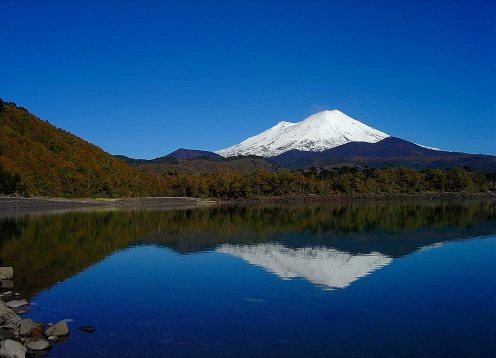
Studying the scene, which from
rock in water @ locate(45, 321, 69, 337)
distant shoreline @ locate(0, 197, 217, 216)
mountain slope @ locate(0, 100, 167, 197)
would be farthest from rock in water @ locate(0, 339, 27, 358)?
mountain slope @ locate(0, 100, 167, 197)

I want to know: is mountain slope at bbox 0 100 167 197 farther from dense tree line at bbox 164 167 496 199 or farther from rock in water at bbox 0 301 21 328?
rock in water at bbox 0 301 21 328

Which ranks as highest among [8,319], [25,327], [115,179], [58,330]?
[115,179]

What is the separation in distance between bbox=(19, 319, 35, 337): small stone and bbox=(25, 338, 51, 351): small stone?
313mm

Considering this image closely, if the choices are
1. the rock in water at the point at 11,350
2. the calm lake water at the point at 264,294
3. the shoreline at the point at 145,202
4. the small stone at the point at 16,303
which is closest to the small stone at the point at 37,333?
the calm lake water at the point at 264,294

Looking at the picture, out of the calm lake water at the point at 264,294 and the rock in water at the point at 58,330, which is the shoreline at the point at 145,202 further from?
the rock in water at the point at 58,330

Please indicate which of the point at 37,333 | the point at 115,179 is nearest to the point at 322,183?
the point at 115,179

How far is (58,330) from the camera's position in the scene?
1273 centimetres

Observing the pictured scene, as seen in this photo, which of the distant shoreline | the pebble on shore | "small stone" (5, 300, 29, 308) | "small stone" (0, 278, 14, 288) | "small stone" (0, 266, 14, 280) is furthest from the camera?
the distant shoreline

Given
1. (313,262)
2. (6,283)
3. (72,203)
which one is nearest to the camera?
(6,283)

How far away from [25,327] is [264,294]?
25.8 ft

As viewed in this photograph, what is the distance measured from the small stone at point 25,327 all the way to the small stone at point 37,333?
0.23 feet

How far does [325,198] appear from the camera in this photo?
117312 mm

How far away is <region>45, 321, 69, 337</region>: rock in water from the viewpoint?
1266 centimetres

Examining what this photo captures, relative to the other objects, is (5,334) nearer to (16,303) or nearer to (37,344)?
(37,344)
